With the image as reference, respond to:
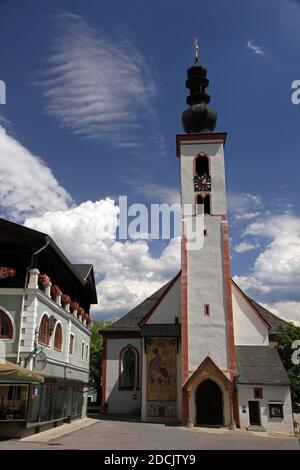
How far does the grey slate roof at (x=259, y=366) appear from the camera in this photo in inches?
1092

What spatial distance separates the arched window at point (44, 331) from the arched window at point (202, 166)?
662 inches

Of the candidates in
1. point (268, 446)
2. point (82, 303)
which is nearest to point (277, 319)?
point (82, 303)

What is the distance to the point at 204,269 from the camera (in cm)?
3088

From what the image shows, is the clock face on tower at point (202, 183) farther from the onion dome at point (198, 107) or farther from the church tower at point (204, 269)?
the onion dome at point (198, 107)

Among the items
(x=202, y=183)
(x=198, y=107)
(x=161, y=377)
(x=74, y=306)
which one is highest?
(x=198, y=107)

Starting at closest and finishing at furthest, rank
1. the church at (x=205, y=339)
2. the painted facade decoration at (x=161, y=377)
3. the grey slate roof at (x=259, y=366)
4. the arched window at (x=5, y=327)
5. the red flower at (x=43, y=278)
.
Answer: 1. the arched window at (x=5, y=327)
2. the red flower at (x=43, y=278)
3. the church at (x=205, y=339)
4. the grey slate roof at (x=259, y=366)
5. the painted facade decoration at (x=161, y=377)

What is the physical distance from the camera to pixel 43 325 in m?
22.0

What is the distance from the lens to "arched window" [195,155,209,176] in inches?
1337

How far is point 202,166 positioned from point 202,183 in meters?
1.75

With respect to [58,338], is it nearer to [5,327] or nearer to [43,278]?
[43,278]

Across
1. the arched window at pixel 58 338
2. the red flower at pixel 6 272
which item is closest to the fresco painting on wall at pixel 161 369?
the arched window at pixel 58 338

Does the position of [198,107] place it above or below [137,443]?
above

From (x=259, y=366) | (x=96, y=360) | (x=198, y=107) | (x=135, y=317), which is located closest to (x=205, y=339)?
(x=259, y=366)
